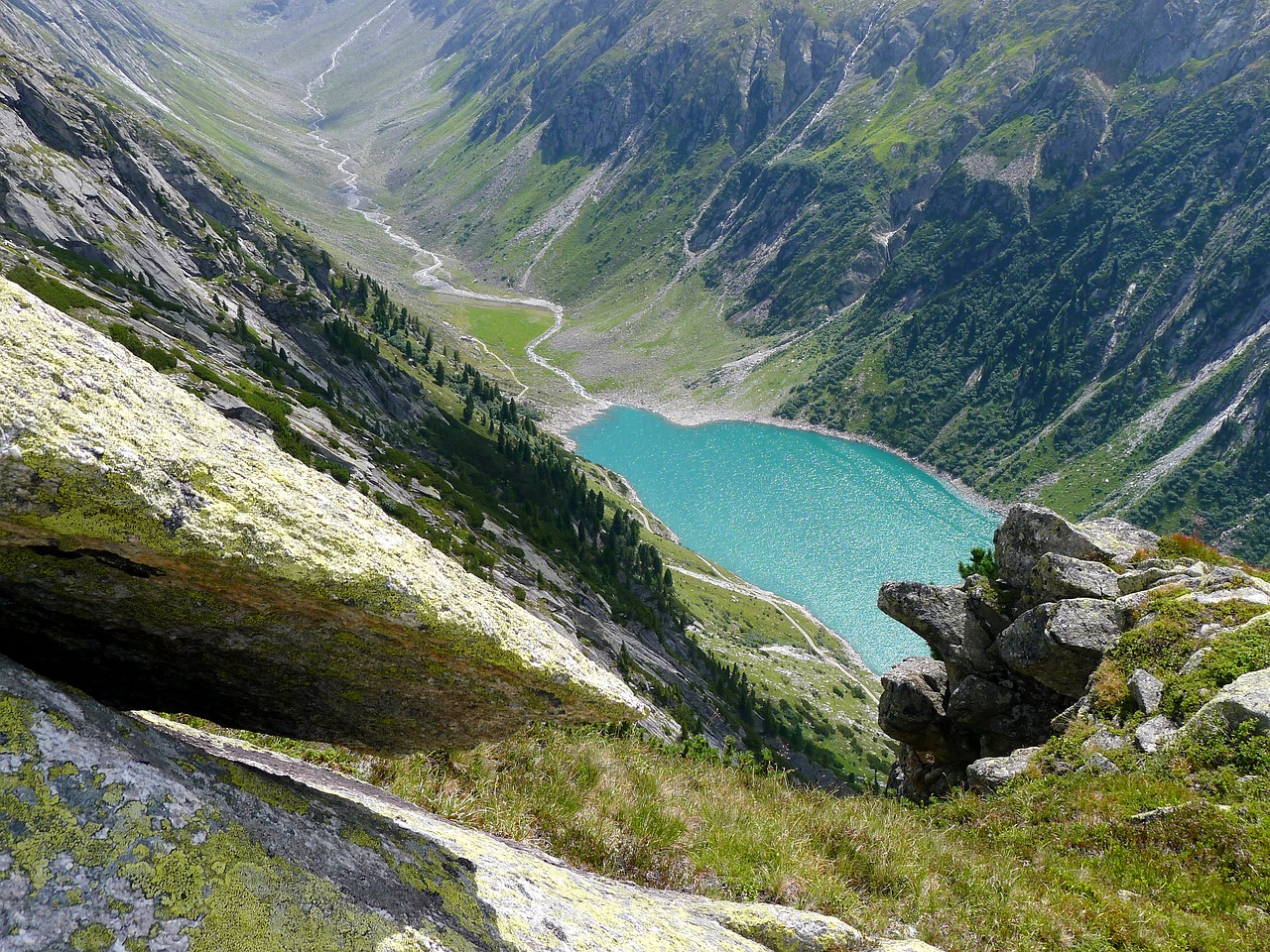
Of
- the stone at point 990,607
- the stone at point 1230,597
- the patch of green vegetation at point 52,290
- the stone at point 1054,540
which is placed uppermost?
the patch of green vegetation at point 52,290

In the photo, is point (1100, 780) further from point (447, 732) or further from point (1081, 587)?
point (447, 732)

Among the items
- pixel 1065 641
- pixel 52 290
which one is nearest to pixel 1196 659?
pixel 1065 641

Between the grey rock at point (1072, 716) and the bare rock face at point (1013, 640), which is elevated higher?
the bare rock face at point (1013, 640)

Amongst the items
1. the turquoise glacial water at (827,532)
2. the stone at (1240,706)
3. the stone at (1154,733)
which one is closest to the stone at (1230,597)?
the stone at (1240,706)

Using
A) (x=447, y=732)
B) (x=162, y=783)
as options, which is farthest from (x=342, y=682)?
(x=162, y=783)

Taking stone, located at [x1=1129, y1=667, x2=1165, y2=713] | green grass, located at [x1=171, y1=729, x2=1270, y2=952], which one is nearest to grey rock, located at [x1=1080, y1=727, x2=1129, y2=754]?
stone, located at [x1=1129, y1=667, x2=1165, y2=713]

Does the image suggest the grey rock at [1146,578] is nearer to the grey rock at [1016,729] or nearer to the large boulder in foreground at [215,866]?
the grey rock at [1016,729]

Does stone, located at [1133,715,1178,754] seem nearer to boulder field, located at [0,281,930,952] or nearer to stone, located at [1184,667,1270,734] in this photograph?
stone, located at [1184,667,1270,734]
